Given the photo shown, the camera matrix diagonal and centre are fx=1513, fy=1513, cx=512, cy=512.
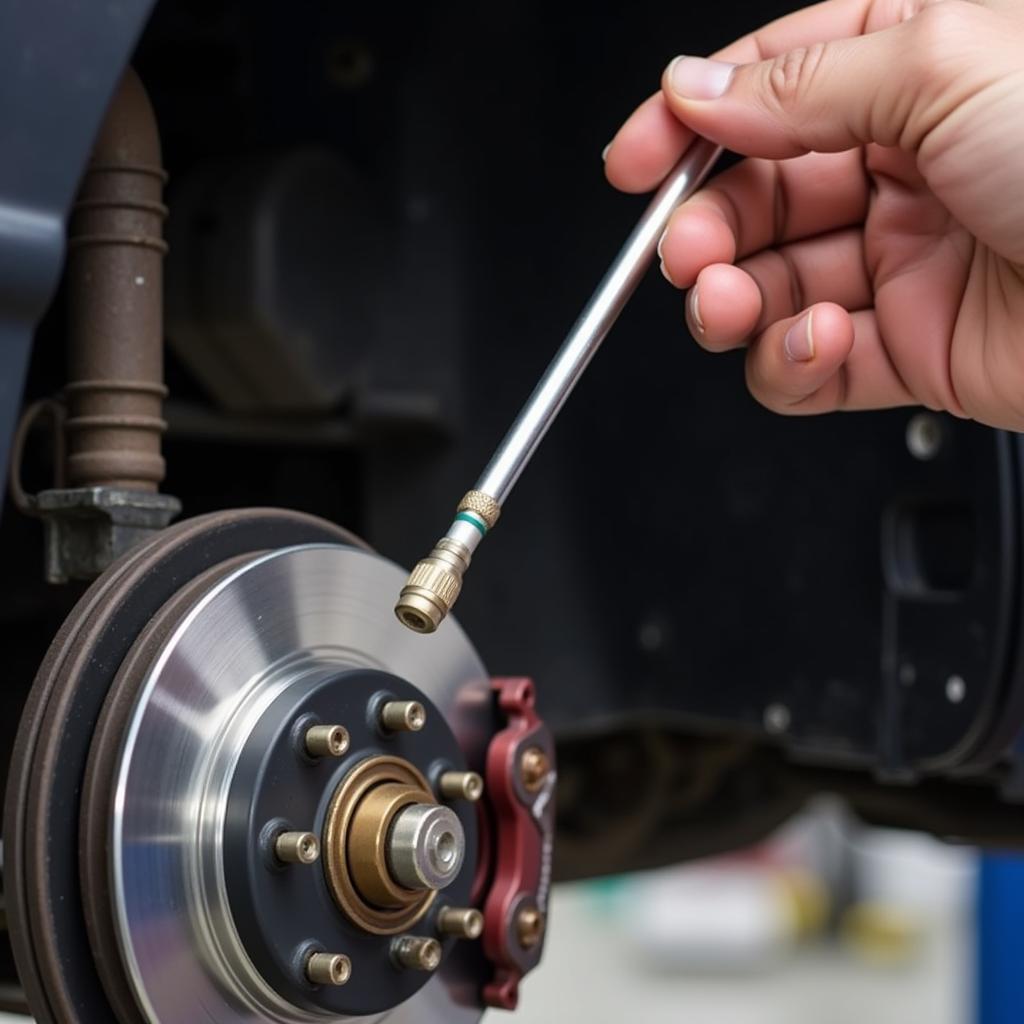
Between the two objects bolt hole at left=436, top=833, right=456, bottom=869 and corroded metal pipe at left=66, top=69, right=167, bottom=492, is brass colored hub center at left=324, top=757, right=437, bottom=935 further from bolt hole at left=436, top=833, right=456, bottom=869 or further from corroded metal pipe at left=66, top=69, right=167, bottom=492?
corroded metal pipe at left=66, top=69, right=167, bottom=492

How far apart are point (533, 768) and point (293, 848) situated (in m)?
0.19

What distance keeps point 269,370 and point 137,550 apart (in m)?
0.38

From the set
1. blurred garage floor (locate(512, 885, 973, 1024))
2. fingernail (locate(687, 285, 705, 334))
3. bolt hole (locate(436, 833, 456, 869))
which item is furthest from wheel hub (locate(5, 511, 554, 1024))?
blurred garage floor (locate(512, 885, 973, 1024))

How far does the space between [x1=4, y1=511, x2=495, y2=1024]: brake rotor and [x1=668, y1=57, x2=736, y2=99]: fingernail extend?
1.01 feet

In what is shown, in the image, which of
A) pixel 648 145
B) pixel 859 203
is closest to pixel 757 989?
pixel 859 203

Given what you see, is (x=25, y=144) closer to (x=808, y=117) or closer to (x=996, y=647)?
(x=808, y=117)

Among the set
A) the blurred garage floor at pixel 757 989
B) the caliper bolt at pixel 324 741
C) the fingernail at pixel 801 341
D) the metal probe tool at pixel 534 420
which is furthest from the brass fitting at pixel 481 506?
the blurred garage floor at pixel 757 989

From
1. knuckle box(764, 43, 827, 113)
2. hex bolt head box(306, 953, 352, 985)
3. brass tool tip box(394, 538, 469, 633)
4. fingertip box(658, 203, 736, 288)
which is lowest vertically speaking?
hex bolt head box(306, 953, 352, 985)

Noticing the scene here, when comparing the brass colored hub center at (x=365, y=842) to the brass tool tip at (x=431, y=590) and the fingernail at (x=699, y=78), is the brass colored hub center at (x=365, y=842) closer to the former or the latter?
the brass tool tip at (x=431, y=590)

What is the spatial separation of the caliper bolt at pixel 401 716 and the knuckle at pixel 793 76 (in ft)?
1.17

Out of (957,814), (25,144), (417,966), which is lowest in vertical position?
(957,814)

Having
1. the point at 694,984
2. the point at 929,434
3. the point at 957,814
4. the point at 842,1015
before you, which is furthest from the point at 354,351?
the point at 694,984

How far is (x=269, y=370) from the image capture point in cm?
104

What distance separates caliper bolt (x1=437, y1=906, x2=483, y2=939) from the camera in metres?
0.74
